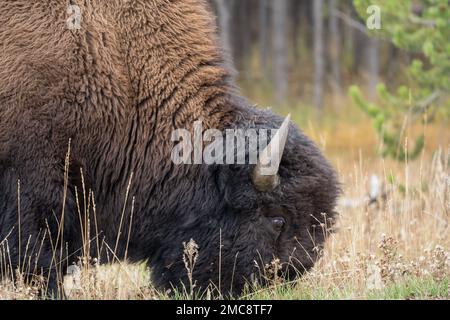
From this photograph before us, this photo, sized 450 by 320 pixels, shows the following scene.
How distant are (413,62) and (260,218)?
185 inches

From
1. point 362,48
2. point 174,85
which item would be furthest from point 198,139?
point 362,48

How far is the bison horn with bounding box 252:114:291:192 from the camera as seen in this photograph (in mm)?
5398

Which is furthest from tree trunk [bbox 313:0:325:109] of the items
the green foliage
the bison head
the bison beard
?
the bison head

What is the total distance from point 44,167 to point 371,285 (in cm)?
242

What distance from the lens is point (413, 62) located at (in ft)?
31.6

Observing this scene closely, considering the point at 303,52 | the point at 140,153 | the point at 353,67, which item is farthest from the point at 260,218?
the point at 303,52

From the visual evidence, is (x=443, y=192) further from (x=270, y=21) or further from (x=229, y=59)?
(x=270, y=21)

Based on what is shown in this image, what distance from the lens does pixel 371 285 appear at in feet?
19.0

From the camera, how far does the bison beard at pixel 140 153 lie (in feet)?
17.9

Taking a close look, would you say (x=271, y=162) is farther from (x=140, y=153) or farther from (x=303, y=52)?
(x=303, y=52)

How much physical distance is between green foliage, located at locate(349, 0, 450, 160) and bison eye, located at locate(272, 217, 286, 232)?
3570 mm

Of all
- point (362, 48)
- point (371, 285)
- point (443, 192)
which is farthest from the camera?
point (362, 48)

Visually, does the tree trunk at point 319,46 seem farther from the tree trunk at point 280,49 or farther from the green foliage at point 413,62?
the green foliage at point 413,62
